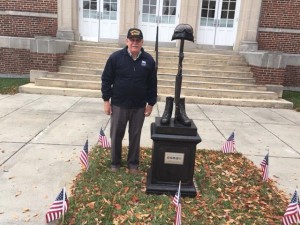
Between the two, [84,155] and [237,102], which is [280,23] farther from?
[84,155]

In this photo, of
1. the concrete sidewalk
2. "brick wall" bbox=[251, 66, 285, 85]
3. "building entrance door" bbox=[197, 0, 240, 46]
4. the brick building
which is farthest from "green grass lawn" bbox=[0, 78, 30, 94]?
"brick wall" bbox=[251, 66, 285, 85]

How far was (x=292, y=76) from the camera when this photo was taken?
12664 mm

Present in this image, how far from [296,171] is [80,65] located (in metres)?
8.27

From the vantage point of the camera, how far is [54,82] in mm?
10016

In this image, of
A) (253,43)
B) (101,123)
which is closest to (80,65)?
(101,123)

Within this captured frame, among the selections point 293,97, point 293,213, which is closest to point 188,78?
point 293,97

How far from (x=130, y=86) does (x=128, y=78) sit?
11cm

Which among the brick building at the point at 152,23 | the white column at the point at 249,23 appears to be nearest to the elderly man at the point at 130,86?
the brick building at the point at 152,23

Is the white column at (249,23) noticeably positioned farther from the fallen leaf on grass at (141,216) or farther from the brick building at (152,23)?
the fallen leaf on grass at (141,216)

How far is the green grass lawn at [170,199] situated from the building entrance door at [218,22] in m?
9.39

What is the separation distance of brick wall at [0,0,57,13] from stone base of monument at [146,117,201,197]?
10064 mm

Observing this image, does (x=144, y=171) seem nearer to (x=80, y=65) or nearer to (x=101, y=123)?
(x=101, y=123)

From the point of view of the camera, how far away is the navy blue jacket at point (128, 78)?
4035mm

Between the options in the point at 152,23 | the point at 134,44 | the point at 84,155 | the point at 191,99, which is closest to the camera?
the point at 134,44
